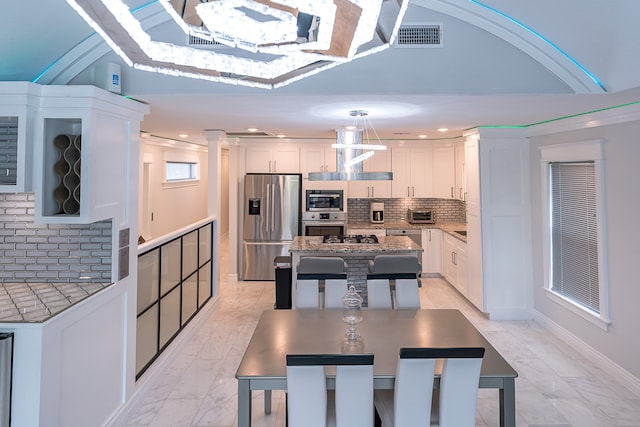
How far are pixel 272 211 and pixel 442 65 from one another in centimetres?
397

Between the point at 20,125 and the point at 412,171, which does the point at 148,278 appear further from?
the point at 412,171

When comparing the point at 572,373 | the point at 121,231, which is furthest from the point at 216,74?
the point at 572,373

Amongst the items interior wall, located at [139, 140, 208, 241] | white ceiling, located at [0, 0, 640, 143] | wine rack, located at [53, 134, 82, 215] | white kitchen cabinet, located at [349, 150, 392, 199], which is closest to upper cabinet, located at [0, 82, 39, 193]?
wine rack, located at [53, 134, 82, 215]

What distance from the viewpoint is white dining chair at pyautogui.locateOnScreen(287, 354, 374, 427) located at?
1.73 m

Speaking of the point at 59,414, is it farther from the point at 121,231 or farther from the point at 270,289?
the point at 270,289

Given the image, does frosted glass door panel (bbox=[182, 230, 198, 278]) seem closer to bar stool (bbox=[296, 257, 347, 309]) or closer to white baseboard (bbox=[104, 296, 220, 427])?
white baseboard (bbox=[104, 296, 220, 427])

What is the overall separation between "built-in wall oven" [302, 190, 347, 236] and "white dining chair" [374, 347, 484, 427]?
4.64 meters

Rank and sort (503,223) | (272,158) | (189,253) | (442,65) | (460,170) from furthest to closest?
(272,158) < (460,170) < (503,223) < (189,253) < (442,65)

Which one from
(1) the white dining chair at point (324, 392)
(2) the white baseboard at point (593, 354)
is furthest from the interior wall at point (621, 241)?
(1) the white dining chair at point (324, 392)

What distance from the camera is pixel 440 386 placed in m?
1.83

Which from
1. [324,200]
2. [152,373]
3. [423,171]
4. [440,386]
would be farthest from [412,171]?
[440,386]

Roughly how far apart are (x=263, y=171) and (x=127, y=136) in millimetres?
3839

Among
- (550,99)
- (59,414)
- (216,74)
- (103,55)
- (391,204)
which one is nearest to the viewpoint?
(216,74)

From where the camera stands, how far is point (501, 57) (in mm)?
3006
